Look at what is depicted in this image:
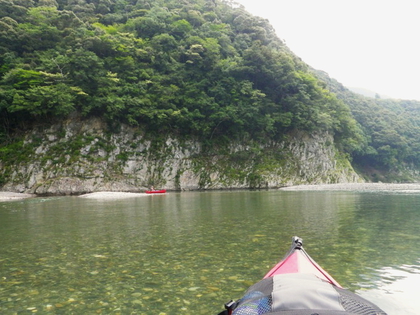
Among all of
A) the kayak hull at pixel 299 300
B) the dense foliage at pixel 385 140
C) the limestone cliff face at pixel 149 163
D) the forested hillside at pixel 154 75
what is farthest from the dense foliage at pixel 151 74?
the kayak hull at pixel 299 300

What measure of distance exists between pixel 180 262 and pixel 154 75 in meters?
40.1

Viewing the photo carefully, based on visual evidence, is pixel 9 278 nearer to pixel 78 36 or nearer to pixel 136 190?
pixel 136 190

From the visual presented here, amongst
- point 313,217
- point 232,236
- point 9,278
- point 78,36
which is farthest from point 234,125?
point 9,278

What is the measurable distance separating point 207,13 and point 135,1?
14.9 m

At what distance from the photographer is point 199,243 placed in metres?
7.96

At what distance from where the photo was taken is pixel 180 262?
20.6 ft

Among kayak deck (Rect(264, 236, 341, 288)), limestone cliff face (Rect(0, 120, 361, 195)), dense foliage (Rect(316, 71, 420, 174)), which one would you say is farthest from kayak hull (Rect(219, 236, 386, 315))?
dense foliage (Rect(316, 71, 420, 174))

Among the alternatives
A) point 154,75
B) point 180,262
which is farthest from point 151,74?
point 180,262

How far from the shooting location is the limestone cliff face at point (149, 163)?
34.4m

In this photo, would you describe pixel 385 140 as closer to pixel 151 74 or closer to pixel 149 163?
pixel 151 74

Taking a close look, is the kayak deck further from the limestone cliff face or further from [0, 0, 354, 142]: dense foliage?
[0, 0, 354, 142]: dense foliage

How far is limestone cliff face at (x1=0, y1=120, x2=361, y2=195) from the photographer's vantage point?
34.4 meters

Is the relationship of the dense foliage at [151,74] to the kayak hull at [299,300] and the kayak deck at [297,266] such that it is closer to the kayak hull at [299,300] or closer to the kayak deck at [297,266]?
the kayak deck at [297,266]

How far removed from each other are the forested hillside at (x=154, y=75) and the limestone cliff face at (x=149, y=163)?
6.54 feet
